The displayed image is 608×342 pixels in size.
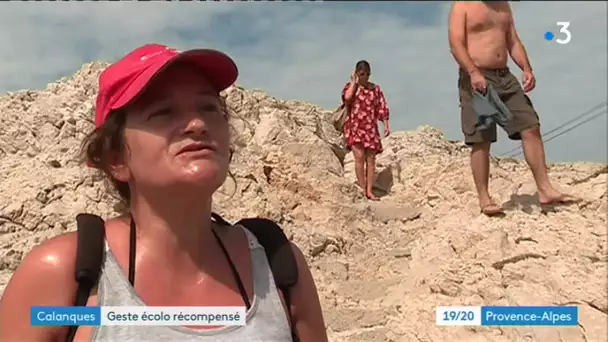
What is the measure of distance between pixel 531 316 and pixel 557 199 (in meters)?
0.88

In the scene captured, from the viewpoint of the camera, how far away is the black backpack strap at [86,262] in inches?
41.0

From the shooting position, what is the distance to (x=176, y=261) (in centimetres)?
118

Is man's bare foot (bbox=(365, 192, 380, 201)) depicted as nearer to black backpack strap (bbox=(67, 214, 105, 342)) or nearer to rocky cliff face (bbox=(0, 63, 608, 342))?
rocky cliff face (bbox=(0, 63, 608, 342))

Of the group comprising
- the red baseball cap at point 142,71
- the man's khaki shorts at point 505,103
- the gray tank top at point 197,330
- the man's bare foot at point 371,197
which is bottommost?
the gray tank top at point 197,330

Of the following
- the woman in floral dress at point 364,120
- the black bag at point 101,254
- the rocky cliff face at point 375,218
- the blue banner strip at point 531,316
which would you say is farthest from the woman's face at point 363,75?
the black bag at point 101,254

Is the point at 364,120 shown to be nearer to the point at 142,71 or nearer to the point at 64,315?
the point at 142,71

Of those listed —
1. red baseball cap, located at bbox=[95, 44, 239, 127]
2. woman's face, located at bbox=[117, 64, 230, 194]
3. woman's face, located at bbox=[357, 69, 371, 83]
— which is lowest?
woman's face, located at bbox=[117, 64, 230, 194]

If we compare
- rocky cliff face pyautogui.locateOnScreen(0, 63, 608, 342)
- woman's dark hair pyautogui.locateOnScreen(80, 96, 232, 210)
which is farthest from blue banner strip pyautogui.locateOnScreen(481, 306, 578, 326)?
woman's dark hair pyautogui.locateOnScreen(80, 96, 232, 210)

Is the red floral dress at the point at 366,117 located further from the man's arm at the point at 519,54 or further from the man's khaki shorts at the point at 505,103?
the man's arm at the point at 519,54

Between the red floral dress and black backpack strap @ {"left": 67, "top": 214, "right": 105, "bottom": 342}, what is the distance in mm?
3210

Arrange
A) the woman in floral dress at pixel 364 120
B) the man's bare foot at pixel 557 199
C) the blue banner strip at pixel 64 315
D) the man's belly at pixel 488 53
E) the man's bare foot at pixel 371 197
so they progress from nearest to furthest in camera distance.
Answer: the blue banner strip at pixel 64 315, the man's belly at pixel 488 53, the man's bare foot at pixel 557 199, the man's bare foot at pixel 371 197, the woman in floral dress at pixel 364 120

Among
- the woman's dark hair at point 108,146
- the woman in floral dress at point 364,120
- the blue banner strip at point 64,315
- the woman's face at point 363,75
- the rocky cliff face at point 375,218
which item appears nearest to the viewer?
the blue banner strip at point 64,315

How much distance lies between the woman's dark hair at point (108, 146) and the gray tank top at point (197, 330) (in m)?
0.20

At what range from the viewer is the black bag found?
1.04m
